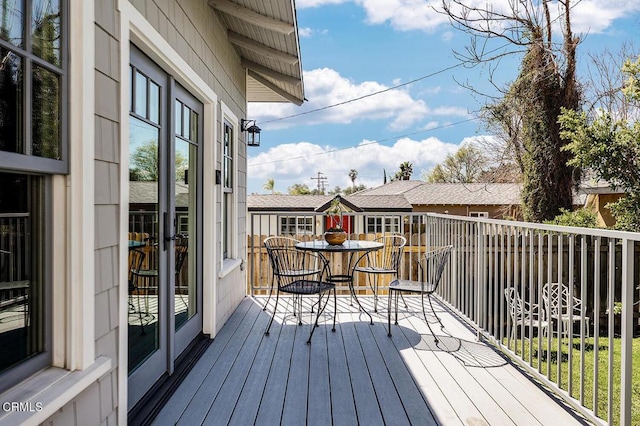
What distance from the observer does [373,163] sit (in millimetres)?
53562

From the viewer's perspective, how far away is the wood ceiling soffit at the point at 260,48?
491cm

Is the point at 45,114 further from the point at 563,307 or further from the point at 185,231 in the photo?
the point at 563,307

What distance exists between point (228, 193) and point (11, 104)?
369 cm

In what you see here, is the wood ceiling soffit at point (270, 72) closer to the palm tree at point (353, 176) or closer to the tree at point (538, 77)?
the tree at point (538, 77)

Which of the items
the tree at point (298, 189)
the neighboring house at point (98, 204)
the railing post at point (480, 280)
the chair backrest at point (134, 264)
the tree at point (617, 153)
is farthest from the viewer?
the tree at point (298, 189)

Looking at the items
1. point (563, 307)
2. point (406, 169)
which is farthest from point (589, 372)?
point (406, 169)

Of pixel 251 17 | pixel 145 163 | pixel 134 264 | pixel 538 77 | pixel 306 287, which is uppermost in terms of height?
pixel 538 77

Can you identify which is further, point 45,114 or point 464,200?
point 464,200

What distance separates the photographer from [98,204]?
74.7 inches

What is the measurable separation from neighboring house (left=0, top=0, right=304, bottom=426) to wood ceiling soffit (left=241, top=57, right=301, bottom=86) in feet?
6.48

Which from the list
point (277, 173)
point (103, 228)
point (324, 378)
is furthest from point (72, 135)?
point (277, 173)

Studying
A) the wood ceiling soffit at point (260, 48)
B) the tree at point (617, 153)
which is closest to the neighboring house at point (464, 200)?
the tree at point (617, 153)

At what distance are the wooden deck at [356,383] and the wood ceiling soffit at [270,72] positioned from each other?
3.24 m

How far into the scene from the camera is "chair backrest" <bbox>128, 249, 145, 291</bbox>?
8.02ft
